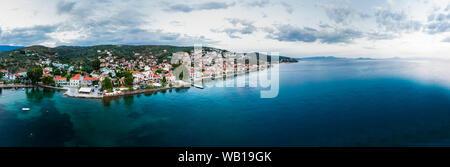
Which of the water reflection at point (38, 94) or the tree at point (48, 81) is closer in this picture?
the water reflection at point (38, 94)

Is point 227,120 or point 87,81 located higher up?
point 87,81

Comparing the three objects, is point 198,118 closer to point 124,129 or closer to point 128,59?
point 124,129

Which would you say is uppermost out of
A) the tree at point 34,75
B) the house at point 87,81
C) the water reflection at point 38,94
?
the tree at point 34,75

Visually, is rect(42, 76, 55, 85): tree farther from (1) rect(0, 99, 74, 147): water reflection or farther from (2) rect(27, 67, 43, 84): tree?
(1) rect(0, 99, 74, 147): water reflection

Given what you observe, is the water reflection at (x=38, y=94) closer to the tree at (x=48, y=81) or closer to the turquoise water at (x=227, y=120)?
the turquoise water at (x=227, y=120)

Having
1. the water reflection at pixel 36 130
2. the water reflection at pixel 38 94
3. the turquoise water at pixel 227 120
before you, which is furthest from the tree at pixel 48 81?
the water reflection at pixel 36 130

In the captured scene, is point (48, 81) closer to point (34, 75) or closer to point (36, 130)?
point (34, 75)

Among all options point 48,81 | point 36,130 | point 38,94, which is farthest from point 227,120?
point 48,81

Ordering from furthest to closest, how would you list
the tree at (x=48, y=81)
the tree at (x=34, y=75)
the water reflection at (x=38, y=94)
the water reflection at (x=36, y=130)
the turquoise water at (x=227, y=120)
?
the tree at (x=34, y=75)
the tree at (x=48, y=81)
the water reflection at (x=38, y=94)
the turquoise water at (x=227, y=120)
the water reflection at (x=36, y=130)

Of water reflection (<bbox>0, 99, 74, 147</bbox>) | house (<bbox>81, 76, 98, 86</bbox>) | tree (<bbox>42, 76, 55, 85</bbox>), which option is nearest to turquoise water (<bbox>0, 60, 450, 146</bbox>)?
water reflection (<bbox>0, 99, 74, 147</bbox>)
